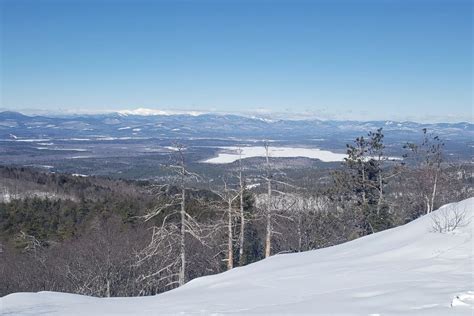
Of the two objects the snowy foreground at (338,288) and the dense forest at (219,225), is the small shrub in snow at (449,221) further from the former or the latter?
the dense forest at (219,225)

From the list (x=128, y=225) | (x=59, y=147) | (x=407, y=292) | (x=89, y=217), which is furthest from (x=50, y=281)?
(x=59, y=147)

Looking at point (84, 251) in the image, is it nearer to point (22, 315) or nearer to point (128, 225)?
point (128, 225)

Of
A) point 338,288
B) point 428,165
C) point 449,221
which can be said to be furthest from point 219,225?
point 428,165

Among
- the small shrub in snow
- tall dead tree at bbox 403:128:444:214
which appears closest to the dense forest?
tall dead tree at bbox 403:128:444:214

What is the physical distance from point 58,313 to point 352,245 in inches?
288

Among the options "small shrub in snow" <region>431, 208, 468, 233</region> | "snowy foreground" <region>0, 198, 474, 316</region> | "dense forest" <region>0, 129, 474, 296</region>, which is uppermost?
"small shrub in snow" <region>431, 208, 468, 233</region>

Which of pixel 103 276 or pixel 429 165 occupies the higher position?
pixel 429 165

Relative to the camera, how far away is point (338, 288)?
7.68 m

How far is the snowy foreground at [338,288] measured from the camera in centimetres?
640

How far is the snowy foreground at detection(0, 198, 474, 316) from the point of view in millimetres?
6402

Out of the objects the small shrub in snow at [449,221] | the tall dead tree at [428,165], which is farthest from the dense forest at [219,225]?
the small shrub in snow at [449,221]

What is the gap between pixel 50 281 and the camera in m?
23.0

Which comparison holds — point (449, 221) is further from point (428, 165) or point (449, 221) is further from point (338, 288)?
point (428, 165)

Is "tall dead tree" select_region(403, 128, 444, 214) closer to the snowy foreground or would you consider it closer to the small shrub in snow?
the small shrub in snow
